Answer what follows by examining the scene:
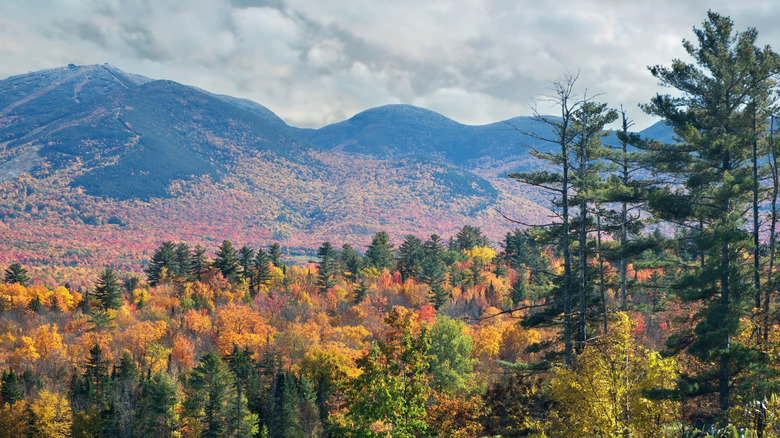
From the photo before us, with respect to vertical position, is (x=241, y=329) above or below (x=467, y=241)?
below

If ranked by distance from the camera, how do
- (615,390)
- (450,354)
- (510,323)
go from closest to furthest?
(615,390) → (450,354) → (510,323)

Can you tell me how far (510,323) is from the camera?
230ft

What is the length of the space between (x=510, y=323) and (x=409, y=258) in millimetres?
24677

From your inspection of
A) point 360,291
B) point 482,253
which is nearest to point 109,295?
point 360,291

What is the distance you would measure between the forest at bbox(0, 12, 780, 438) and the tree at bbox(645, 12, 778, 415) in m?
0.08

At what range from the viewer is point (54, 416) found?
52781mm

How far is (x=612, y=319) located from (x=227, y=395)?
130 feet

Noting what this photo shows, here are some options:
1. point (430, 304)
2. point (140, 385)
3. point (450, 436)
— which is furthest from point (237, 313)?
point (450, 436)

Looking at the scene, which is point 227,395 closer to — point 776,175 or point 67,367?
point 67,367

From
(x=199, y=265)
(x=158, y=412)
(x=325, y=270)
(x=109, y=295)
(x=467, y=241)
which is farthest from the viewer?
(x=467, y=241)

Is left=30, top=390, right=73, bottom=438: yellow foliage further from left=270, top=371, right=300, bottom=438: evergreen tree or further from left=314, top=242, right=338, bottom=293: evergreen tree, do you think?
left=314, top=242, right=338, bottom=293: evergreen tree

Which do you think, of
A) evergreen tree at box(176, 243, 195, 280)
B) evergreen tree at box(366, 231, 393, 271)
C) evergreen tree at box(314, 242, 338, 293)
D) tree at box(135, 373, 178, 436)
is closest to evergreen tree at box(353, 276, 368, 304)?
evergreen tree at box(314, 242, 338, 293)

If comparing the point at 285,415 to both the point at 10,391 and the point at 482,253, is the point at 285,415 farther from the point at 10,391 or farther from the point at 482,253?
the point at 482,253

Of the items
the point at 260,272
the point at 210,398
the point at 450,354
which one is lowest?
the point at 210,398
